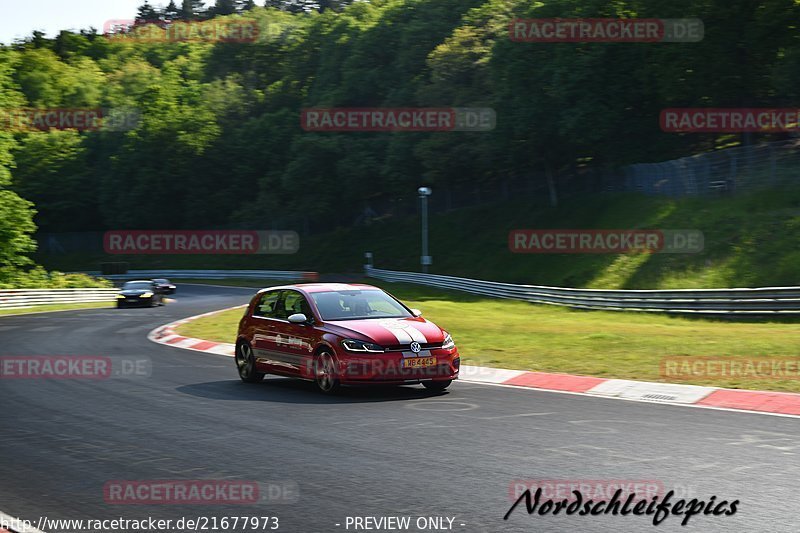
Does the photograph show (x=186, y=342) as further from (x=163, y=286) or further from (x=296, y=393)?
(x=163, y=286)

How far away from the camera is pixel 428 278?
53.6 metres

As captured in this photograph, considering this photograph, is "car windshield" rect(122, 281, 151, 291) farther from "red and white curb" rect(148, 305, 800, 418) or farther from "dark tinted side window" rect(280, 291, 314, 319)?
"dark tinted side window" rect(280, 291, 314, 319)

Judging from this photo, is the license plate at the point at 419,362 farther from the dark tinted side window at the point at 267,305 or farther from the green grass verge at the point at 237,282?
the green grass verge at the point at 237,282

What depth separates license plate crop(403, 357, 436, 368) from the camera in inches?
507

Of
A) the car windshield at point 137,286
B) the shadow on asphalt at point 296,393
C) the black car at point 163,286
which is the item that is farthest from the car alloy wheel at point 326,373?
the black car at point 163,286

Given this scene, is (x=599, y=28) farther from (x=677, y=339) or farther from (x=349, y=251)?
(x=677, y=339)

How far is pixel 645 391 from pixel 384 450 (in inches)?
216

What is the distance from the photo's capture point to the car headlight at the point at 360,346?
12.9 m

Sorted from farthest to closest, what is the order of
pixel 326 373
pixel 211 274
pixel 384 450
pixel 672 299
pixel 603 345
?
pixel 211 274, pixel 672 299, pixel 603 345, pixel 326 373, pixel 384 450

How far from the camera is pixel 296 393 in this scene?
1371cm

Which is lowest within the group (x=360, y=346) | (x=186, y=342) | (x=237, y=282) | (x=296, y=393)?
(x=237, y=282)

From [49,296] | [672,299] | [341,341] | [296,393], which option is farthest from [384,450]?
[49,296]

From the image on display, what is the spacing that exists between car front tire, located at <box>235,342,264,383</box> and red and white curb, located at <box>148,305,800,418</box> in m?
3.30

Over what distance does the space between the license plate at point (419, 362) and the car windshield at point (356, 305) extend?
1234 mm
